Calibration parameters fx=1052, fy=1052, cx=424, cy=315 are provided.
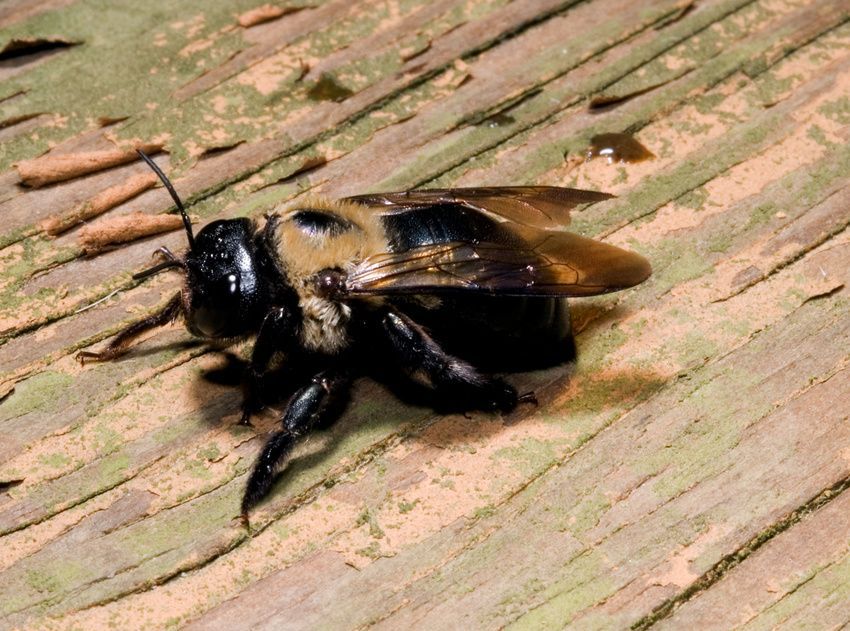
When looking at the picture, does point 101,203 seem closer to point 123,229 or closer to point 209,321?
point 123,229

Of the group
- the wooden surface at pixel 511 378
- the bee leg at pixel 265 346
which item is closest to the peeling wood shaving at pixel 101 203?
the wooden surface at pixel 511 378

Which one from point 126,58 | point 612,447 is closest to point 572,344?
point 612,447

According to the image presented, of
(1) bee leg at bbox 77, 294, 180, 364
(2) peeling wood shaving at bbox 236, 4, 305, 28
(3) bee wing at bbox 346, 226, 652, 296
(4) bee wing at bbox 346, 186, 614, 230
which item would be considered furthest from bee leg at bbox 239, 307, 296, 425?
(2) peeling wood shaving at bbox 236, 4, 305, 28

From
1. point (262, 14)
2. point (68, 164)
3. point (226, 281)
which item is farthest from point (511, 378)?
point (262, 14)

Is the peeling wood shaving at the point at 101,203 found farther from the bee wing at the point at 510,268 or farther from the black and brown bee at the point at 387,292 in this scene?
the bee wing at the point at 510,268

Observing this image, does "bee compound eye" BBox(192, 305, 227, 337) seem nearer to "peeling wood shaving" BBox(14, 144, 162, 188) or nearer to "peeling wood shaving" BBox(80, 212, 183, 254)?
"peeling wood shaving" BBox(80, 212, 183, 254)
